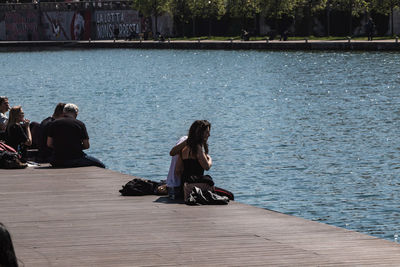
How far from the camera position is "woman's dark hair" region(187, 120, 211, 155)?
1116cm

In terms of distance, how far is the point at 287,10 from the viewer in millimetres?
82938

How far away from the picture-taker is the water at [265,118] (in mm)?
17953

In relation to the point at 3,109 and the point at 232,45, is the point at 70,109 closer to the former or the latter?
the point at 3,109

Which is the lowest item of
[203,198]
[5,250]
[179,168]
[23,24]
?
[23,24]

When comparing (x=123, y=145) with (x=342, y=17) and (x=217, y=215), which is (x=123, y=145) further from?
(x=342, y=17)

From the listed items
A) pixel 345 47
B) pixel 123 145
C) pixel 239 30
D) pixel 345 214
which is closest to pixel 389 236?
pixel 345 214

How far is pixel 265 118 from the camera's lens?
34.5 m

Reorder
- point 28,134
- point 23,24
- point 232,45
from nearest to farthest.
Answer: point 28,134 → point 232,45 → point 23,24

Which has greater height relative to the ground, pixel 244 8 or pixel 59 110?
pixel 59 110

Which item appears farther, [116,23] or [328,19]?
[116,23]

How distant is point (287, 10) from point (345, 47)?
15.6m

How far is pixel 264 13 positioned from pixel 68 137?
75.2m

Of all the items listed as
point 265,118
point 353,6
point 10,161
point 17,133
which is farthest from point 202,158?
point 353,6

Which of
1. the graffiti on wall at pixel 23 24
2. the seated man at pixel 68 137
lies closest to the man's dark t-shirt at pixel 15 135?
the seated man at pixel 68 137
